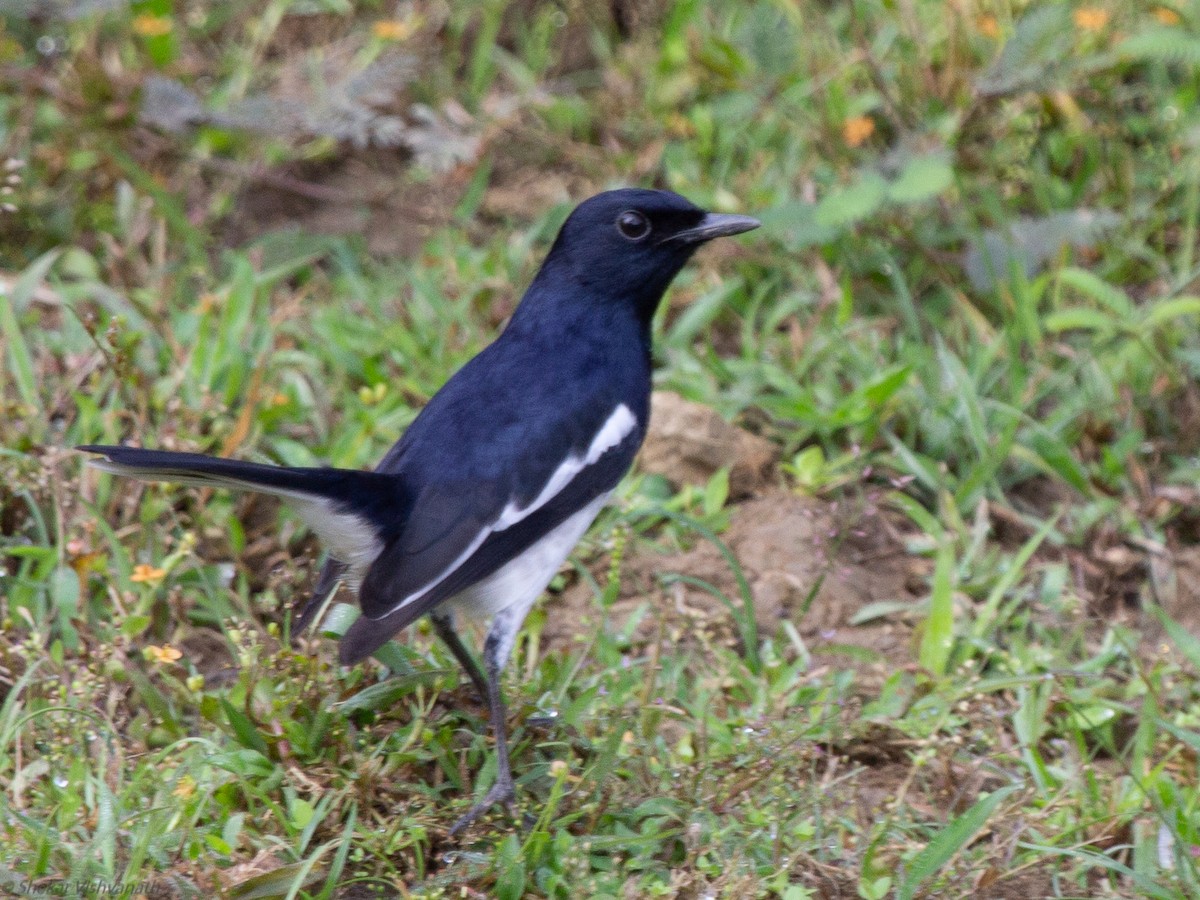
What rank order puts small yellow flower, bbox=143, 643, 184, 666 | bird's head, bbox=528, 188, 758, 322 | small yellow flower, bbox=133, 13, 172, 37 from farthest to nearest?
1. small yellow flower, bbox=133, 13, 172, 37
2. bird's head, bbox=528, 188, 758, 322
3. small yellow flower, bbox=143, 643, 184, 666

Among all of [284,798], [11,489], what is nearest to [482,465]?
[284,798]

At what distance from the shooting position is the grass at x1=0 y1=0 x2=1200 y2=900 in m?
3.58

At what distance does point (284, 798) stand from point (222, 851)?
241 millimetres

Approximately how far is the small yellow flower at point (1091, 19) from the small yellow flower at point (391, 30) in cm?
296

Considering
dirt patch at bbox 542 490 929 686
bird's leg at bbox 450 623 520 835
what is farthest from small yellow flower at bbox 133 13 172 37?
bird's leg at bbox 450 623 520 835

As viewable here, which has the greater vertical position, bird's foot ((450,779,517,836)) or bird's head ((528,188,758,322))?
bird's head ((528,188,758,322))

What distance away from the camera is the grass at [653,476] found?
3.58 metres

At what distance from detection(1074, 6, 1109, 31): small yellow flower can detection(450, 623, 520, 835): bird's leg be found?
3.87 meters

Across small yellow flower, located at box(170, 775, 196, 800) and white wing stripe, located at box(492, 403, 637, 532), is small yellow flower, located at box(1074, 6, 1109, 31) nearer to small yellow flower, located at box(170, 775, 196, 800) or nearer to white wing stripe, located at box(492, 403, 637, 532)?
white wing stripe, located at box(492, 403, 637, 532)

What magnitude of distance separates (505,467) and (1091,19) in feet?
12.0

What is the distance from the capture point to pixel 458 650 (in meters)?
3.98

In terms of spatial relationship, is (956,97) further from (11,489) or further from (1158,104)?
(11,489)

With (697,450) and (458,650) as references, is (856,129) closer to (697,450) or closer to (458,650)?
(697,450)

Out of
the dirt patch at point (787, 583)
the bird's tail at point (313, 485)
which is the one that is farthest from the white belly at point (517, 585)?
the dirt patch at point (787, 583)
